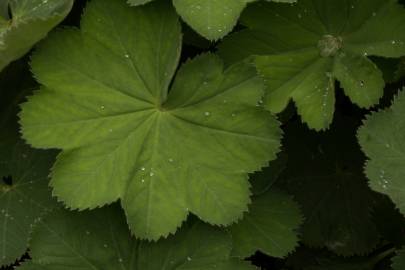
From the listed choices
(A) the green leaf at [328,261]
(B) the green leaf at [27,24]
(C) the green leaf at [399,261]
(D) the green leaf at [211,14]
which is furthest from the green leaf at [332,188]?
(B) the green leaf at [27,24]

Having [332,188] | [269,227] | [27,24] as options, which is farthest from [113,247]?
[332,188]

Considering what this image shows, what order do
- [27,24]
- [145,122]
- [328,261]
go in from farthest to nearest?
[328,261], [145,122], [27,24]

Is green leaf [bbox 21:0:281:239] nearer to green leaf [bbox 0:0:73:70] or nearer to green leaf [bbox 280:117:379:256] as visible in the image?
green leaf [bbox 0:0:73:70]

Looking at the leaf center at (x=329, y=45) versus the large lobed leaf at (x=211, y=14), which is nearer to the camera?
the large lobed leaf at (x=211, y=14)

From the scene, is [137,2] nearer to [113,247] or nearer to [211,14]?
[211,14]

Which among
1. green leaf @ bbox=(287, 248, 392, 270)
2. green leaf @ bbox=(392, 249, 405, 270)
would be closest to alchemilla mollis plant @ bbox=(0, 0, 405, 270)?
green leaf @ bbox=(392, 249, 405, 270)

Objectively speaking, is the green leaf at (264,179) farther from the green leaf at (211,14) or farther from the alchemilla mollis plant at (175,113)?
the green leaf at (211,14)
